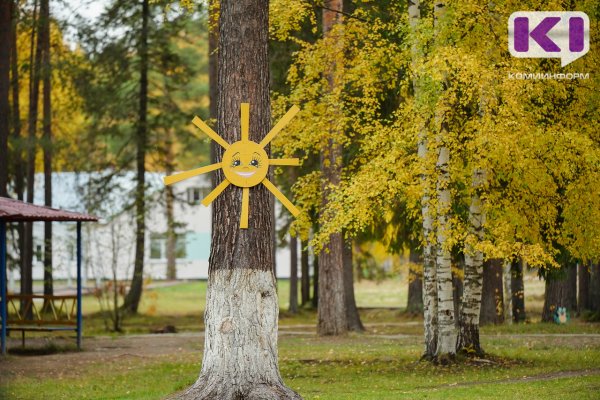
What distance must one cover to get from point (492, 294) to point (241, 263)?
58.1 feet

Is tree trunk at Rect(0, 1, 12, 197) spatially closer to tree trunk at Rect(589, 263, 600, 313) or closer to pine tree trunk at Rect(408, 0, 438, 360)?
pine tree trunk at Rect(408, 0, 438, 360)

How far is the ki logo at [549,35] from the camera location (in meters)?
15.7

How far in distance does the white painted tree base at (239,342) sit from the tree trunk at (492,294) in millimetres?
16396

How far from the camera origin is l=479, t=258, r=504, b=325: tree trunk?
27156mm

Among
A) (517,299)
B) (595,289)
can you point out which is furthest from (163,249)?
(595,289)

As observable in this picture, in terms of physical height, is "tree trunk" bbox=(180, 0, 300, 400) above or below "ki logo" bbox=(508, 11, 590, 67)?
below

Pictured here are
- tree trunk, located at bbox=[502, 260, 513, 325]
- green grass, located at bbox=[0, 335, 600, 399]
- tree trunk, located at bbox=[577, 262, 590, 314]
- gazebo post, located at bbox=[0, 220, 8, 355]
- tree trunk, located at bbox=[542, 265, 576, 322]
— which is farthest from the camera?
tree trunk, located at bbox=[577, 262, 590, 314]

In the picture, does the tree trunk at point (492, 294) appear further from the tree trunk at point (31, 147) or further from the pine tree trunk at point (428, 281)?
the tree trunk at point (31, 147)

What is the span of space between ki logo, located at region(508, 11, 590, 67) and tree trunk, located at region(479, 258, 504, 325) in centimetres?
1145

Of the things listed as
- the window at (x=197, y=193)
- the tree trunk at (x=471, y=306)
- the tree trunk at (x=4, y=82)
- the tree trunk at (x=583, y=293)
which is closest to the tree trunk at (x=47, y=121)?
the tree trunk at (x=4, y=82)

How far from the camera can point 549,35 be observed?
16.0 metres

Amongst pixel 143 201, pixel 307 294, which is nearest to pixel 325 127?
pixel 143 201

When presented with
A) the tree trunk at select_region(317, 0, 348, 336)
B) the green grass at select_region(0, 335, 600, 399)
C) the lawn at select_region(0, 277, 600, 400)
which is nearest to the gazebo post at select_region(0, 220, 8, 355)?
the lawn at select_region(0, 277, 600, 400)

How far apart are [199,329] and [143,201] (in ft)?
20.0
